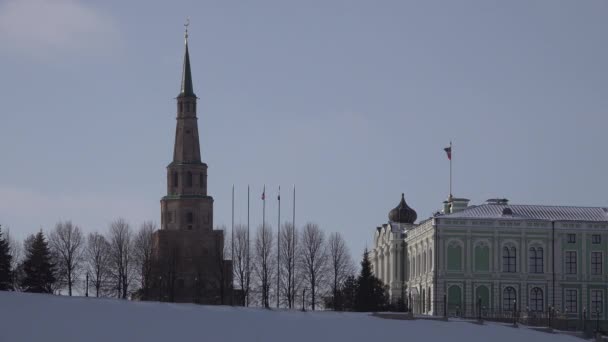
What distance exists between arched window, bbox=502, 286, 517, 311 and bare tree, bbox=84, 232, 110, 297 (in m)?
33.4

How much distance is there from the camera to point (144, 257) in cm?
15350

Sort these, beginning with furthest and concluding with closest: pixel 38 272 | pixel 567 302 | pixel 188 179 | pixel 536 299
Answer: pixel 188 179
pixel 567 302
pixel 536 299
pixel 38 272

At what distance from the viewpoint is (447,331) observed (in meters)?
107

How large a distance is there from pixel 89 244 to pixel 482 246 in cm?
3415

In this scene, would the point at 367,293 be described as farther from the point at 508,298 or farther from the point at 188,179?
the point at 188,179

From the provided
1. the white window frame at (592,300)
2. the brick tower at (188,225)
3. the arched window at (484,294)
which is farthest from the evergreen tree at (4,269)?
the white window frame at (592,300)

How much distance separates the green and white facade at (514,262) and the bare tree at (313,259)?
8714mm

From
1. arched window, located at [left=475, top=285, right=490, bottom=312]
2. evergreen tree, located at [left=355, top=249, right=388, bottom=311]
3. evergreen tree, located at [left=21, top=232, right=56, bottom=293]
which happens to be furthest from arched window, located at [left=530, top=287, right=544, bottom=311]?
evergreen tree, located at [left=21, top=232, right=56, bottom=293]

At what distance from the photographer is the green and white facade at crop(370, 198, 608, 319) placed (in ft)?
480

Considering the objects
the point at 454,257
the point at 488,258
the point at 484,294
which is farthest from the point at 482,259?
the point at 484,294

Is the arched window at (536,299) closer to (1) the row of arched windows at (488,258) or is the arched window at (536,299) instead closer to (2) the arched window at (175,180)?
(1) the row of arched windows at (488,258)

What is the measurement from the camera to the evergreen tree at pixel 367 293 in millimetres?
136375

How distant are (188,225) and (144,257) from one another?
24685 millimetres

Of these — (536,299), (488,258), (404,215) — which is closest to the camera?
(536,299)
